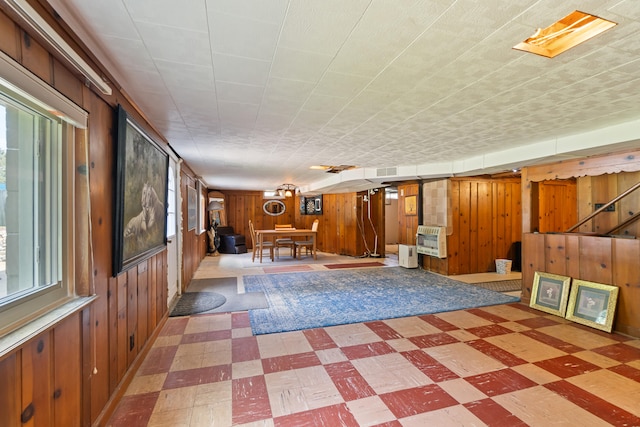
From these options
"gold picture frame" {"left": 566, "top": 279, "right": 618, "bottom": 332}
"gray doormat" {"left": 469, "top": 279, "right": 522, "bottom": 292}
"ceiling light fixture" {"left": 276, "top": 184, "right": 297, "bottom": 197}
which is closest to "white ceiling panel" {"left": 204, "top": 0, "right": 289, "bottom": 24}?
"gold picture frame" {"left": 566, "top": 279, "right": 618, "bottom": 332}

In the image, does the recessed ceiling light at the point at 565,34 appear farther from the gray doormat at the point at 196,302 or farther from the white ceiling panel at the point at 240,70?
the gray doormat at the point at 196,302

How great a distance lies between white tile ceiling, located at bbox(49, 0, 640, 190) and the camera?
1.26 meters

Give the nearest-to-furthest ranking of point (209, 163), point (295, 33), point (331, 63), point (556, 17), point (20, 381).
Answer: point (20, 381), point (556, 17), point (295, 33), point (331, 63), point (209, 163)

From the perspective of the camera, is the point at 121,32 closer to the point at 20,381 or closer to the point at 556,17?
the point at 20,381

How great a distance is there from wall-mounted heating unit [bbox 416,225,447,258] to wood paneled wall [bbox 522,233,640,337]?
1.60 meters

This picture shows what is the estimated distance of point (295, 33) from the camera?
1.41m

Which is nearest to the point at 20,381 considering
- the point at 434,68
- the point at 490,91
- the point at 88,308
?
the point at 88,308

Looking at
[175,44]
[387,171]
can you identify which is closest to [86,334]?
[175,44]

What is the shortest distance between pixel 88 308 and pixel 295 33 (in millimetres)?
1788

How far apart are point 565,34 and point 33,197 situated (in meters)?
2.71

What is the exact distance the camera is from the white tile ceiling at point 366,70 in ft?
4.13

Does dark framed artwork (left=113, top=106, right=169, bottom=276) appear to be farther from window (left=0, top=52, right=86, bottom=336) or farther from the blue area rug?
the blue area rug

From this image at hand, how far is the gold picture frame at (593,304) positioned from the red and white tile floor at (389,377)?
0.14 metres

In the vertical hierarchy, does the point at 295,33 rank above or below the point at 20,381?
above
